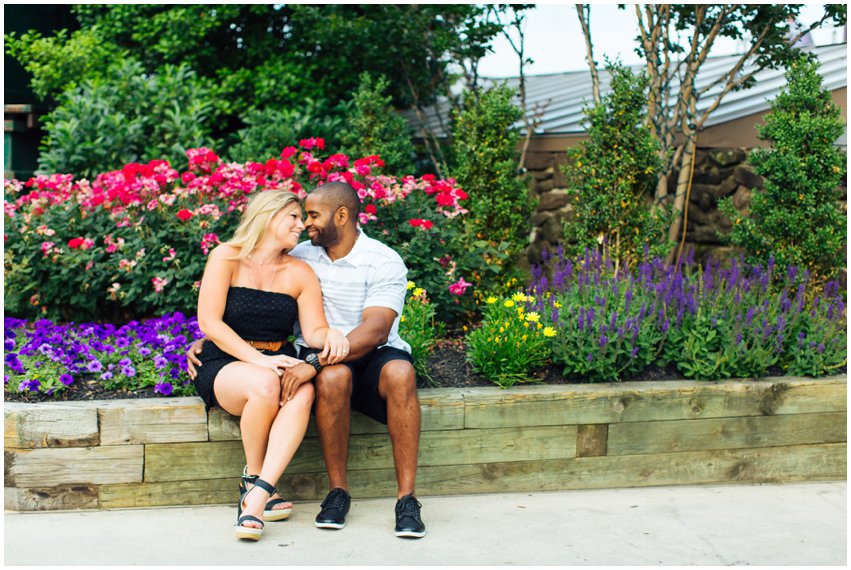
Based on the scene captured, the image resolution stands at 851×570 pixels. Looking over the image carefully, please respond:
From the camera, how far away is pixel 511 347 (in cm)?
388

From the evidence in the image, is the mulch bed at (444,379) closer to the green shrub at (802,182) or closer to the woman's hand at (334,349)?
the woman's hand at (334,349)

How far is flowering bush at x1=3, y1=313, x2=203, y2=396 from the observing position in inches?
148

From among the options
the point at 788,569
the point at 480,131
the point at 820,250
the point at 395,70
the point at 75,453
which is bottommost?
the point at 788,569

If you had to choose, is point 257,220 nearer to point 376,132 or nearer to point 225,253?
point 225,253

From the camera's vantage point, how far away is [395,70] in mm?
7910

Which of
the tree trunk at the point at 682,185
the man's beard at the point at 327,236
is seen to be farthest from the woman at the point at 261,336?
the tree trunk at the point at 682,185

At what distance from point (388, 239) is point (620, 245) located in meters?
1.41

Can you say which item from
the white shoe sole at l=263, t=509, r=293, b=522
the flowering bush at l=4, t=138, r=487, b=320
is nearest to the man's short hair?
the flowering bush at l=4, t=138, r=487, b=320

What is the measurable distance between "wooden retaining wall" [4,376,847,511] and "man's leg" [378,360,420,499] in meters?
0.31

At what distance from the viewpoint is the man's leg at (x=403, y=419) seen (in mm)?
3410

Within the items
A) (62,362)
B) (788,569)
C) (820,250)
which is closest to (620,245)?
(820,250)

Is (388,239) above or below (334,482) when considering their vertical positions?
above

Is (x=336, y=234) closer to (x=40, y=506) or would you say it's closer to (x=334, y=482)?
(x=334, y=482)

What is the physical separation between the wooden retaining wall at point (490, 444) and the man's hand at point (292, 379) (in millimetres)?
365
